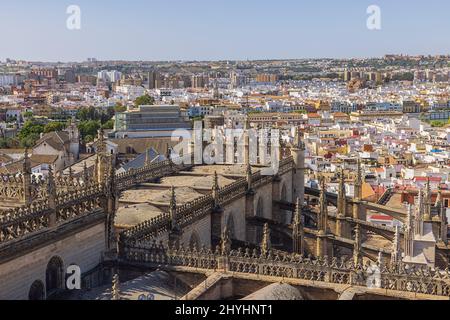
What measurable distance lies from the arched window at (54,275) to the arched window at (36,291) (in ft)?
0.83

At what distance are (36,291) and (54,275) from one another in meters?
0.83

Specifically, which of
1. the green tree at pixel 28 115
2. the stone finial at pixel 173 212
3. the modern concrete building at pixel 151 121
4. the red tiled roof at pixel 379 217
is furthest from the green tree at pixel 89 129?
the stone finial at pixel 173 212

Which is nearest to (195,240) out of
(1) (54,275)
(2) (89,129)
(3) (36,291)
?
(1) (54,275)

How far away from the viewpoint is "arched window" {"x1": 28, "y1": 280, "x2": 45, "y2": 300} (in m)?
16.7

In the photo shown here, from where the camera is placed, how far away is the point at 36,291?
1689cm

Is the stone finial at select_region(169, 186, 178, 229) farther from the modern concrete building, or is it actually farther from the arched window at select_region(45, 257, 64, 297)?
the modern concrete building

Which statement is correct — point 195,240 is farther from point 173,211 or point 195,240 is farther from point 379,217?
point 379,217

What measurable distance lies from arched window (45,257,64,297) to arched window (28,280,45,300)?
25 centimetres

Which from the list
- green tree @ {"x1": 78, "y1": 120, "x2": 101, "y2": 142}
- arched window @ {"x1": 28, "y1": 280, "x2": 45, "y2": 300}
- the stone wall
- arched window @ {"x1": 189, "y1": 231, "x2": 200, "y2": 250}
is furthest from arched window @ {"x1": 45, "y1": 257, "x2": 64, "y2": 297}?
green tree @ {"x1": 78, "y1": 120, "x2": 101, "y2": 142}

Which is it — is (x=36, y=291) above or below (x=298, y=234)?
above

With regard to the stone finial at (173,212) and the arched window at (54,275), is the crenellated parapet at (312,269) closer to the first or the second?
the arched window at (54,275)

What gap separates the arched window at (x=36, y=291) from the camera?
1669 centimetres

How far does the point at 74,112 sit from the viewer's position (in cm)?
15712

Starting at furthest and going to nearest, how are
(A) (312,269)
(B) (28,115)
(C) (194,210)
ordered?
(B) (28,115)
(C) (194,210)
(A) (312,269)
